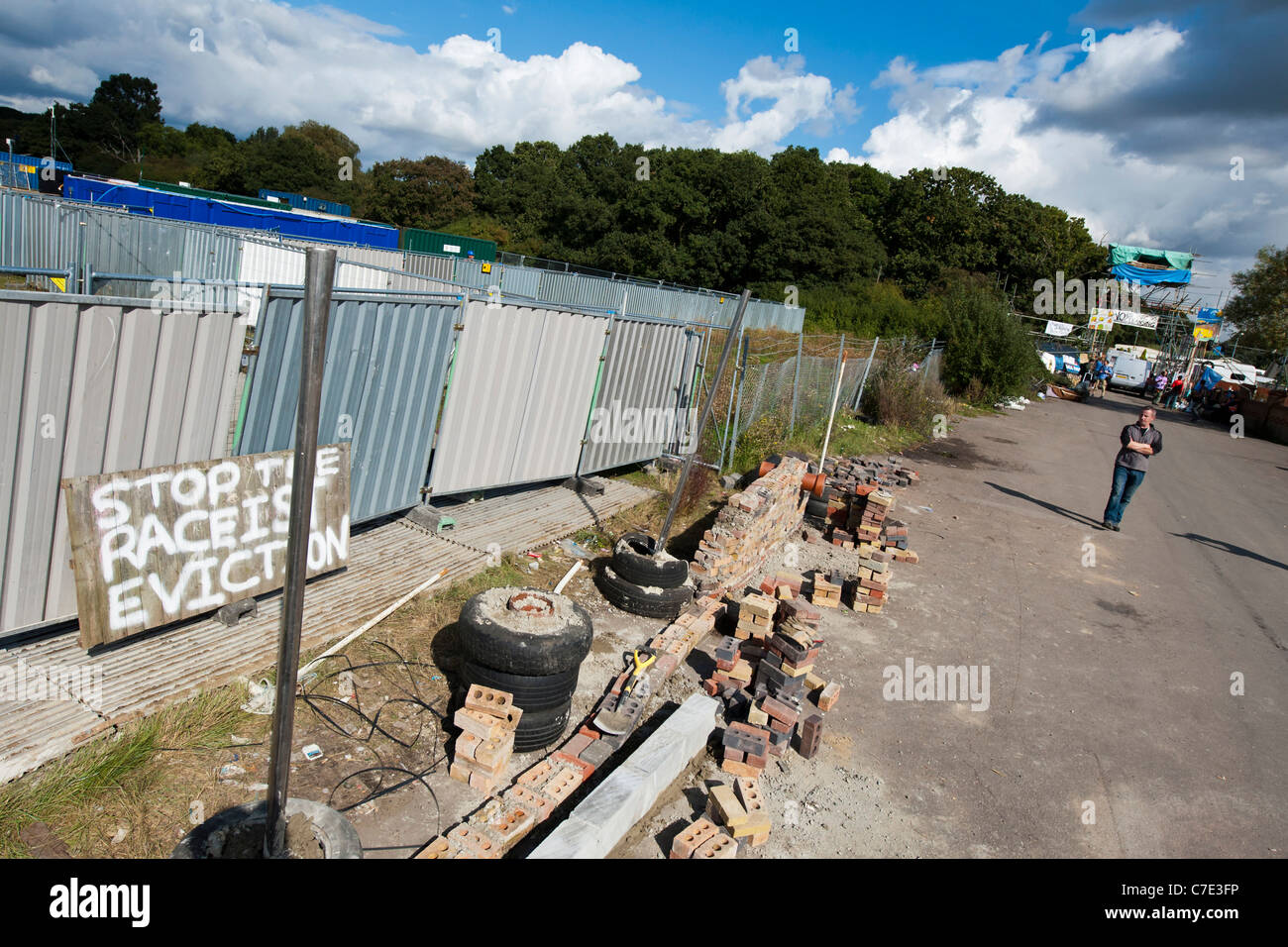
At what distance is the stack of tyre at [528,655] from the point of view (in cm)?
429

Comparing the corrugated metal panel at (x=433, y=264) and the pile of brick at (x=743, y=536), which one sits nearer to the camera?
the pile of brick at (x=743, y=536)

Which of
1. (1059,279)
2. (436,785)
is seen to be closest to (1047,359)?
(1059,279)

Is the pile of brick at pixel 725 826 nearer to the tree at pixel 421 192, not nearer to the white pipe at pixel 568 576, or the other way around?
the white pipe at pixel 568 576

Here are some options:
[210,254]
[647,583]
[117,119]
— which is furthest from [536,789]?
[117,119]

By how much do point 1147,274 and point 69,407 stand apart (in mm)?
63070

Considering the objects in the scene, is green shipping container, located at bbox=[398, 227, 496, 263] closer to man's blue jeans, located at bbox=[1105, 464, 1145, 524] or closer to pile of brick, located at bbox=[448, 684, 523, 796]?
man's blue jeans, located at bbox=[1105, 464, 1145, 524]

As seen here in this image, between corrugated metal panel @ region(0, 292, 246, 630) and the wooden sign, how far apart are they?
243 millimetres

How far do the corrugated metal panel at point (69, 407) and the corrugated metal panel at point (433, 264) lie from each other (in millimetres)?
18218

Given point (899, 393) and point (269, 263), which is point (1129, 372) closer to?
point (899, 393)

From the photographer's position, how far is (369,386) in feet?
19.5

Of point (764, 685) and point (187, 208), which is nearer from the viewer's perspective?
point (764, 685)

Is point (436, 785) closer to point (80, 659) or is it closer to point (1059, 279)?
point (80, 659)

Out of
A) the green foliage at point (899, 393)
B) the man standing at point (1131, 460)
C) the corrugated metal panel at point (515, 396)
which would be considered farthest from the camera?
the green foliage at point (899, 393)

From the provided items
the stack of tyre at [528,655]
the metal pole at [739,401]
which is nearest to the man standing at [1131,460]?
the metal pole at [739,401]
